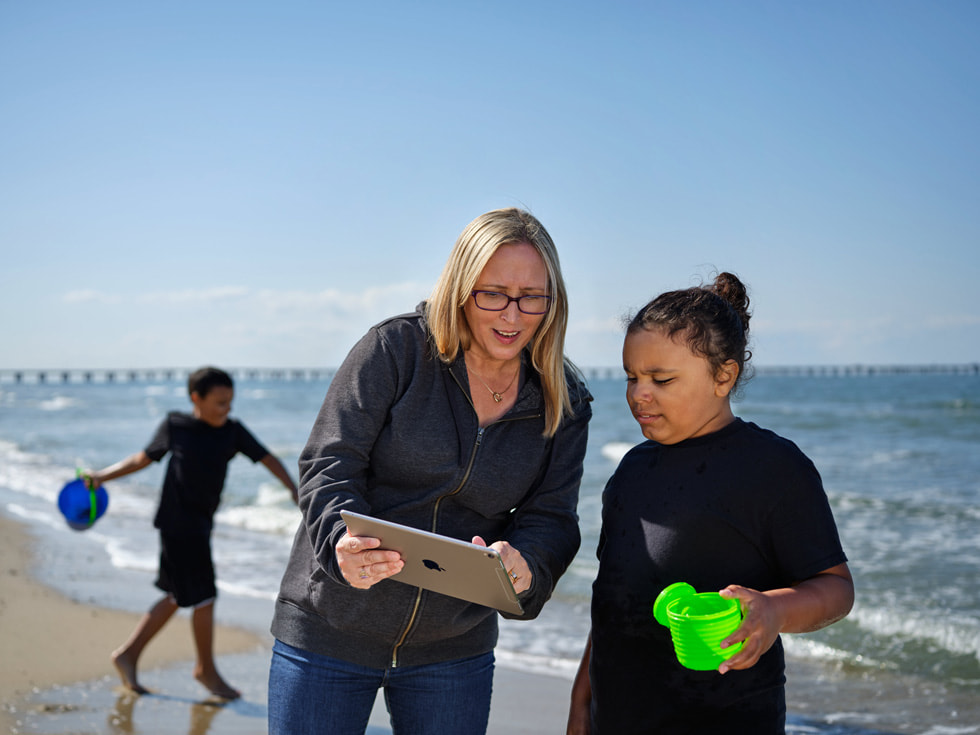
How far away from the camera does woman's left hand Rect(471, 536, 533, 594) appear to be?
2.07 meters

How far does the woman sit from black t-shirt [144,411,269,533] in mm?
3213

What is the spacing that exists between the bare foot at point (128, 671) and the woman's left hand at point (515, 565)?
3.98m

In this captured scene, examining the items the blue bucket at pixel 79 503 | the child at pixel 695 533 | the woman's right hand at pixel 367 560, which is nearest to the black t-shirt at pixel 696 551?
the child at pixel 695 533

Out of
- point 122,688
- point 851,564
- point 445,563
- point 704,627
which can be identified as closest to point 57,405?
point 851,564

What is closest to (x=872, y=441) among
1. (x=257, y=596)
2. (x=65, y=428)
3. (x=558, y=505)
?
(x=257, y=596)

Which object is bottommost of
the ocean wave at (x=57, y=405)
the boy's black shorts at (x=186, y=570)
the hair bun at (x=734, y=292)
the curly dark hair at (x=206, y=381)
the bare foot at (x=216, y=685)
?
the ocean wave at (x=57, y=405)

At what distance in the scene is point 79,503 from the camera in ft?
18.3

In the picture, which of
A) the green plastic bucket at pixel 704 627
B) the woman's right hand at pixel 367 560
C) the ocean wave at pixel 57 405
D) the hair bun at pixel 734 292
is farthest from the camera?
the ocean wave at pixel 57 405

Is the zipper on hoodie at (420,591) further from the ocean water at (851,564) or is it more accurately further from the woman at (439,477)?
the ocean water at (851,564)

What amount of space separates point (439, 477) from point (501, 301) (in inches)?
19.7

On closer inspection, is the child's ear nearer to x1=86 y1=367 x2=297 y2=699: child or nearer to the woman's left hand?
the woman's left hand

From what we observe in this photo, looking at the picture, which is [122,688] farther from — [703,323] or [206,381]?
[703,323]

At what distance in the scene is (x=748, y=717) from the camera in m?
2.12

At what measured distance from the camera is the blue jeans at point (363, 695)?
7.57ft
